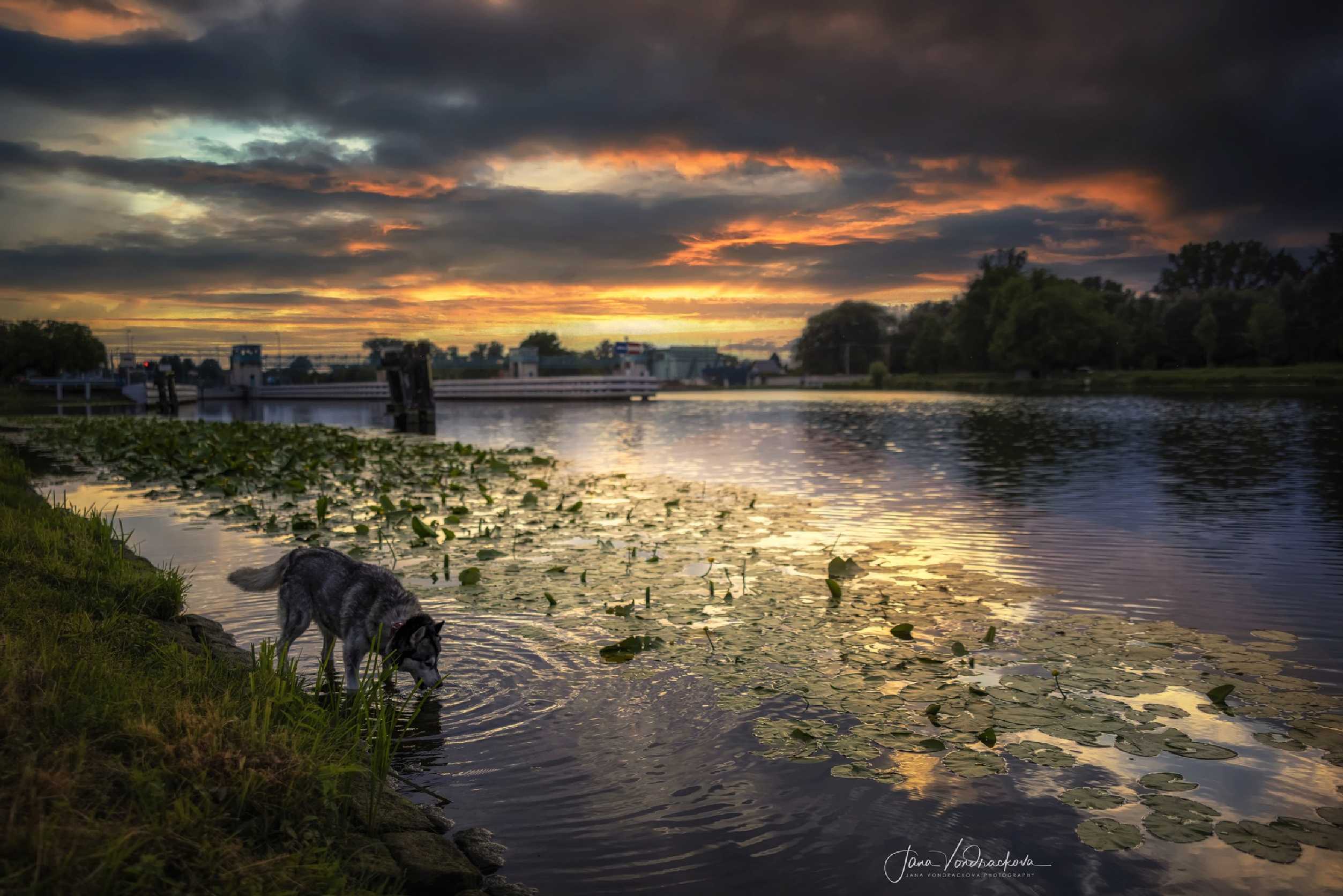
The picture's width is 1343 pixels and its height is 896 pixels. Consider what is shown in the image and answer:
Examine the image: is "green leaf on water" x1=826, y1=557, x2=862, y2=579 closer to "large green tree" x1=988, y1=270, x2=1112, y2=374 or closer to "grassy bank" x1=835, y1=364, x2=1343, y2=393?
"grassy bank" x1=835, y1=364, x2=1343, y2=393

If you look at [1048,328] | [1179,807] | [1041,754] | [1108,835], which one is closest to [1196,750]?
[1179,807]

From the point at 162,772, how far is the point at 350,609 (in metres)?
2.99

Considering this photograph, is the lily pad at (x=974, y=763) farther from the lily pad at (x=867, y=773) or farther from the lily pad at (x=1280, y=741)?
the lily pad at (x=1280, y=741)

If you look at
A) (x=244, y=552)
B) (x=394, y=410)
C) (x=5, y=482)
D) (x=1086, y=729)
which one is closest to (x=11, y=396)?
(x=394, y=410)

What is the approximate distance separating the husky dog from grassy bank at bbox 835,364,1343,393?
288 feet

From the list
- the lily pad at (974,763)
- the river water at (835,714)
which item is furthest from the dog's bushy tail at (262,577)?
the lily pad at (974,763)

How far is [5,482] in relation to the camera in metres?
15.6

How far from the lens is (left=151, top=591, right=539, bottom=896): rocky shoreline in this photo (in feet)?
14.1

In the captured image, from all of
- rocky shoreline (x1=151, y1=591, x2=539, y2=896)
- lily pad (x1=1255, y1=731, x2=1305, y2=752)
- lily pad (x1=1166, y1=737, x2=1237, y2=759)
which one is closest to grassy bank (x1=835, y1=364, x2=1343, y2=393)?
lily pad (x1=1255, y1=731, x2=1305, y2=752)

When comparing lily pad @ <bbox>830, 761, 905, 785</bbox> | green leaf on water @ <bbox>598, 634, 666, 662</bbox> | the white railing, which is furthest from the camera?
the white railing

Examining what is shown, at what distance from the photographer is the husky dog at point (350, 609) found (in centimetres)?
672

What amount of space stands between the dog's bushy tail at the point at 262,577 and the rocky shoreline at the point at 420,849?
2552mm

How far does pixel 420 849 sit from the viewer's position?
455 centimetres

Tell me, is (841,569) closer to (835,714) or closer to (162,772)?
(835,714)
